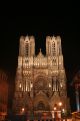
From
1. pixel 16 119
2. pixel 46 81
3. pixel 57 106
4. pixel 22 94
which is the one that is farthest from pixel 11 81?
pixel 16 119

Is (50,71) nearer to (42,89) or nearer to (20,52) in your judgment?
(42,89)

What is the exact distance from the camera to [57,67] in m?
79.3

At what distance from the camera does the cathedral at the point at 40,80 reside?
73875 millimetres

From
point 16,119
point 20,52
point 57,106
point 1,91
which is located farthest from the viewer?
point 20,52

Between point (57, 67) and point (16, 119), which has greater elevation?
point (57, 67)

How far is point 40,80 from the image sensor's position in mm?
78688

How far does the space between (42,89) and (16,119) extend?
39.7 meters

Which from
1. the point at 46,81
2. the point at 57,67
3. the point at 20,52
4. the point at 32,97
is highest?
the point at 20,52

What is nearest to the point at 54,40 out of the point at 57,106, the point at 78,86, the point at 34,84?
the point at 34,84

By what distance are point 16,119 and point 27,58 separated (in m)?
45.3

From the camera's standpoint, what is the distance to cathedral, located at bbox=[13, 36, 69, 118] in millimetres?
73875

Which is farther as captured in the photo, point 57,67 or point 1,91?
point 57,67

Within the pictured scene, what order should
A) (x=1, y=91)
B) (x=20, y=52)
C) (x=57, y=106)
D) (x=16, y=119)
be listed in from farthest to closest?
(x=20, y=52), (x=57, y=106), (x=1, y=91), (x=16, y=119)

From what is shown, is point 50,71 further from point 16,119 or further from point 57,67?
point 16,119
